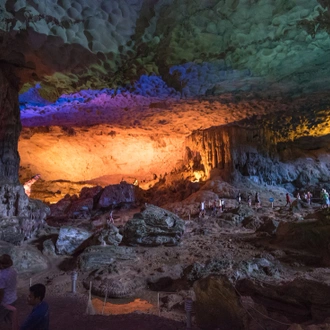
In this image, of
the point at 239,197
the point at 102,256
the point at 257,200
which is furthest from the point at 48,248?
the point at 257,200

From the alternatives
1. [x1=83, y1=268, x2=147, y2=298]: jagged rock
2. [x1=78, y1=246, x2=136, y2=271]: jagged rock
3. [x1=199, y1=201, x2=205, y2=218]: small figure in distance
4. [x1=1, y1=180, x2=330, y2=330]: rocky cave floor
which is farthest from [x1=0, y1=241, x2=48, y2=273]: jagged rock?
[x1=199, y1=201, x2=205, y2=218]: small figure in distance

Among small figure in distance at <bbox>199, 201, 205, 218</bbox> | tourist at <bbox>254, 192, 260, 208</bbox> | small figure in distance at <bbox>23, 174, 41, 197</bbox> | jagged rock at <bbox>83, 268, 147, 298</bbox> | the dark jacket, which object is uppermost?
small figure in distance at <bbox>23, 174, 41, 197</bbox>

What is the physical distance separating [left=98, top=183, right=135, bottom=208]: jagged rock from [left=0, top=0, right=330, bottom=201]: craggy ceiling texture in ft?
15.1

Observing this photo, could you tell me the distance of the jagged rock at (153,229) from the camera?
36.7ft

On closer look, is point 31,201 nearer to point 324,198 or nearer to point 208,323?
point 208,323

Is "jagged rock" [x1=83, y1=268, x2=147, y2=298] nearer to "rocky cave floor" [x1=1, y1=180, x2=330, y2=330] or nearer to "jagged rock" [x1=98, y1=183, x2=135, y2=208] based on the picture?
"rocky cave floor" [x1=1, y1=180, x2=330, y2=330]

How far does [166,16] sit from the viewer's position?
8469 millimetres

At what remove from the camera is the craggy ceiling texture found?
805 cm

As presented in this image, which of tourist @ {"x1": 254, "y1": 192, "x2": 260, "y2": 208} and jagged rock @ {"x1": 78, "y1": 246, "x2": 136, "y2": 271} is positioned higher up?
tourist @ {"x1": 254, "y1": 192, "x2": 260, "y2": 208}

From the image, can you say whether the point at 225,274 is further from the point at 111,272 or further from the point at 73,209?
the point at 73,209

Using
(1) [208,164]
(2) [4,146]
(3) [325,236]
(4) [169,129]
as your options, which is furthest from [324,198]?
(2) [4,146]

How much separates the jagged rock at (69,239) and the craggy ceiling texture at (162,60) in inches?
245

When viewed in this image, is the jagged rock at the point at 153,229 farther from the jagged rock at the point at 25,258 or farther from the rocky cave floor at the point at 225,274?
the jagged rock at the point at 25,258

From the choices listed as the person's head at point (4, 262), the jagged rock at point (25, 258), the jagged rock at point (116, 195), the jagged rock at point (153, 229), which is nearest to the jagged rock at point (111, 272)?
the jagged rock at point (153, 229)
